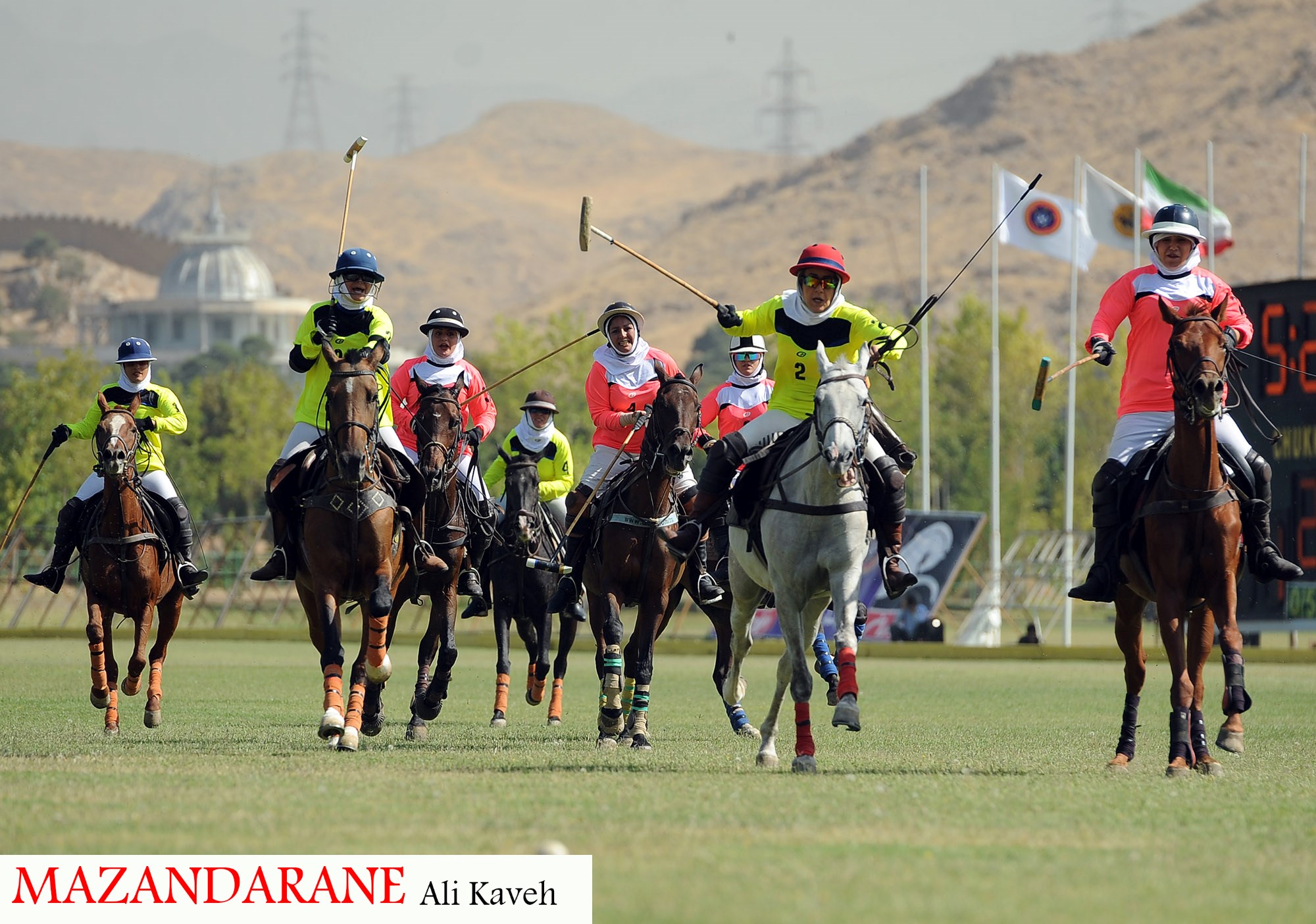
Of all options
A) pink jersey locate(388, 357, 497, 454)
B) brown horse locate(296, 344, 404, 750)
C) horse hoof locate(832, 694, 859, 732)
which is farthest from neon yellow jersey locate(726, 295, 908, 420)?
pink jersey locate(388, 357, 497, 454)

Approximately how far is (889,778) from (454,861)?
14.0ft

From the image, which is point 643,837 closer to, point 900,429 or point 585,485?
point 585,485

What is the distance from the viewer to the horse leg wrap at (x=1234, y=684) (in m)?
12.4

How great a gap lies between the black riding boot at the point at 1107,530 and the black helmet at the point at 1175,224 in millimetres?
1625

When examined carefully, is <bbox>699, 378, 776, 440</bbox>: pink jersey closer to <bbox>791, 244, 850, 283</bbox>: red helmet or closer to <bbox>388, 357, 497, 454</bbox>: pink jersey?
<bbox>388, 357, 497, 454</bbox>: pink jersey

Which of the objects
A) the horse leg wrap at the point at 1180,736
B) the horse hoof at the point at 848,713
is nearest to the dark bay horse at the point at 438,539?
the horse hoof at the point at 848,713

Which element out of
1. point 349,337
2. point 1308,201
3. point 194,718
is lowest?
point 194,718

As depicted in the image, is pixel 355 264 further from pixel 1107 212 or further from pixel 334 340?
pixel 1107 212

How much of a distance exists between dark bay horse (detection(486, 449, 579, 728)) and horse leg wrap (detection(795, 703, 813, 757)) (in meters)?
5.29

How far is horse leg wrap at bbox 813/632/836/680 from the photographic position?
1293 centimetres

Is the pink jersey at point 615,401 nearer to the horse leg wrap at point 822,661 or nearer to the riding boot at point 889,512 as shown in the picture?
the horse leg wrap at point 822,661

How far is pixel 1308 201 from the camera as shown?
181000mm

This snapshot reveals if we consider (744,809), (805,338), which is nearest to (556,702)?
(805,338)

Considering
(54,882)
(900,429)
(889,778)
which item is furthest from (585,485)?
(900,429)
